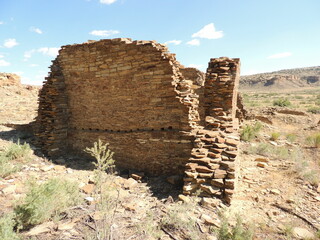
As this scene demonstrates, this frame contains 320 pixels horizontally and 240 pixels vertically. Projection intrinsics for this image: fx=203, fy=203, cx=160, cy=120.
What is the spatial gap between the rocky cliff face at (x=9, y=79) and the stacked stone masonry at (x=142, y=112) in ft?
44.9

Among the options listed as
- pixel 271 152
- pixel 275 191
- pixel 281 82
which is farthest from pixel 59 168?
pixel 281 82

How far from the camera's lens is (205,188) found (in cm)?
394

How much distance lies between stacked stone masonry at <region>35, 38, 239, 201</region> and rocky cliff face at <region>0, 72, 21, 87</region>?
13.7 metres

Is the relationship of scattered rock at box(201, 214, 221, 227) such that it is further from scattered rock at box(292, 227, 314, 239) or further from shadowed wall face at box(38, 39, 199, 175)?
shadowed wall face at box(38, 39, 199, 175)

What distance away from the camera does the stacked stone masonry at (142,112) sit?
4668 millimetres

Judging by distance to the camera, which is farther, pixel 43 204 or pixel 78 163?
pixel 78 163

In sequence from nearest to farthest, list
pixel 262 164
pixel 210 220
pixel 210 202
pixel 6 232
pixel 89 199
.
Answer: pixel 6 232 → pixel 210 220 → pixel 210 202 → pixel 89 199 → pixel 262 164

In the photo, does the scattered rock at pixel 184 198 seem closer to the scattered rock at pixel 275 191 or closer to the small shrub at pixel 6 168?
the scattered rock at pixel 275 191

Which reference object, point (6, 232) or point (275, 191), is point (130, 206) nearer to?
point (6, 232)

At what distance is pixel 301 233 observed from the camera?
3.21m

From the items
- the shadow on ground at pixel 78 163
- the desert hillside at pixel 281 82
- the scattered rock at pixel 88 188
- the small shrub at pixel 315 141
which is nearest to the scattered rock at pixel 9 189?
the scattered rock at pixel 88 188

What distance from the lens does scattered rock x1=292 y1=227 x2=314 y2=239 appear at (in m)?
3.12

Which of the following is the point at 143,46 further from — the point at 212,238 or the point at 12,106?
the point at 12,106

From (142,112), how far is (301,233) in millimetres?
4085
